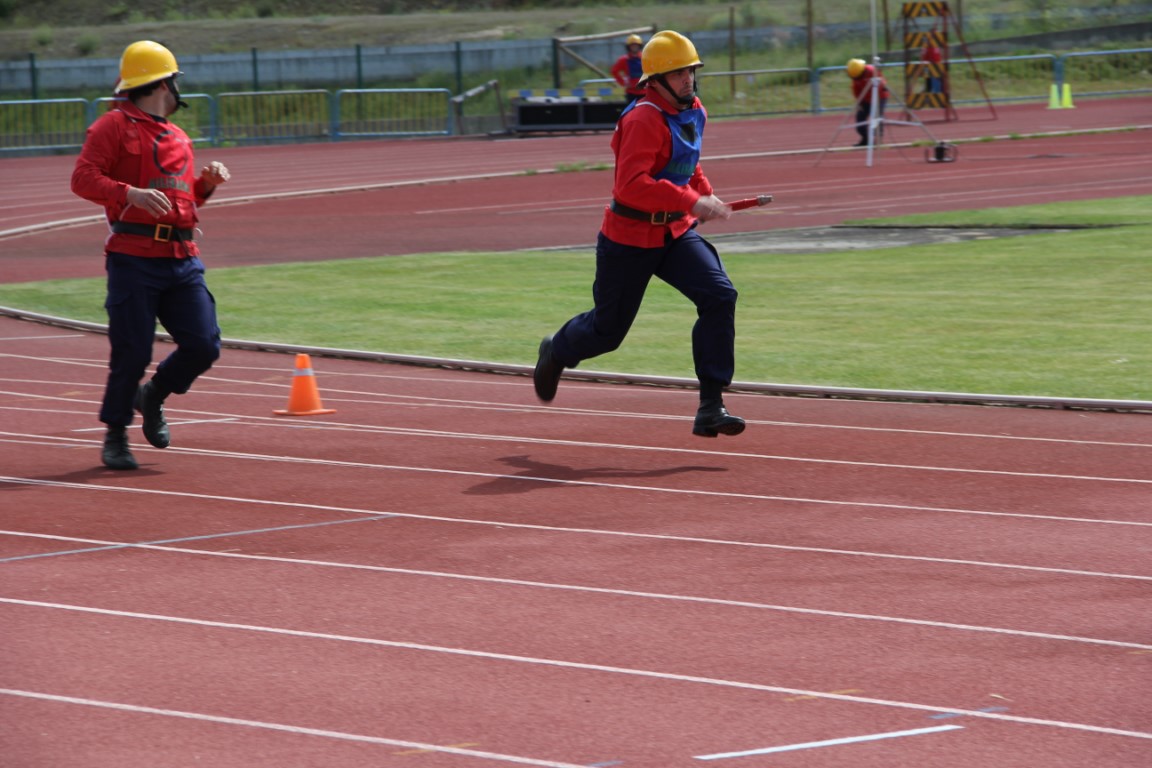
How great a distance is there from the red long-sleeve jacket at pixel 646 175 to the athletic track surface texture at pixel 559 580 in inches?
40.9

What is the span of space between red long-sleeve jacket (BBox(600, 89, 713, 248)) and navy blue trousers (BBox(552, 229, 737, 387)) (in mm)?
84

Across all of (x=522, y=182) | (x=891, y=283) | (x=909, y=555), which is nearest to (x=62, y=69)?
(x=522, y=182)

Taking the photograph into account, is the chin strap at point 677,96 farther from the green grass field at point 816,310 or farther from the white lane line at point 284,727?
the white lane line at point 284,727

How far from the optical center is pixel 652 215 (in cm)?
907

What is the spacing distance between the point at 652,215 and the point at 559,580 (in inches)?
113

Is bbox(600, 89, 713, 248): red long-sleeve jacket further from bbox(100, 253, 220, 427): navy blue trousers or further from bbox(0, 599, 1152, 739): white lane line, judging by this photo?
bbox(0, 599, 1152, 739): white lane line

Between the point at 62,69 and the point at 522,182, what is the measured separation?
28077 millimetres

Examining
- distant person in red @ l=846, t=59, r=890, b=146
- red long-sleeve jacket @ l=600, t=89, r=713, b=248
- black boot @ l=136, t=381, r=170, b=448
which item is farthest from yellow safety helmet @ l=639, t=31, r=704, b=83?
distant person in red @ l=846, t=59, r=890, b=146

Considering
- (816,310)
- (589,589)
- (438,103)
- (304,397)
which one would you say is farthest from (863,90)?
(589,589)

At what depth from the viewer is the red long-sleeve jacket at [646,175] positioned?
8930mm

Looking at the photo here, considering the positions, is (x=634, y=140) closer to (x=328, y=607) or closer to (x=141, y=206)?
(x=141, y=206)

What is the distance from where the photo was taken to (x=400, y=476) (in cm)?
867

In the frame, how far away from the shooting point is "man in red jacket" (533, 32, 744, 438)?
8938 millimetres

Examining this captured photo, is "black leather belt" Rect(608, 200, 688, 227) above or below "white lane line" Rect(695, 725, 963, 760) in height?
above
